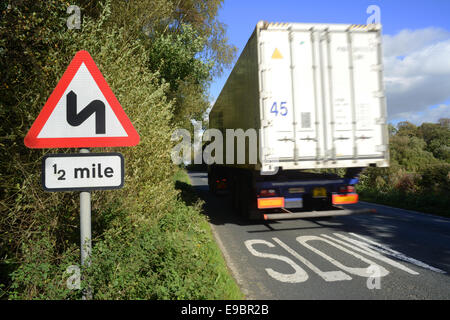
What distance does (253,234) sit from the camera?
6.96 metres

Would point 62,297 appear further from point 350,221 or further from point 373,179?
point 373,179

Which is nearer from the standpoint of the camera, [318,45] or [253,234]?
[318,45]

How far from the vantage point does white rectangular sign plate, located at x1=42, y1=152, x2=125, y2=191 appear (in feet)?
7.82

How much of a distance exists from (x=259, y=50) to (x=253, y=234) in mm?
4196

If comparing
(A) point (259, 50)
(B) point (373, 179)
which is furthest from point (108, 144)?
(B) point (373, 179)

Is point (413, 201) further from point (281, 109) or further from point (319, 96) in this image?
point (281, 109)

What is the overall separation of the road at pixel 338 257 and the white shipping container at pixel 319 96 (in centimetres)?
166

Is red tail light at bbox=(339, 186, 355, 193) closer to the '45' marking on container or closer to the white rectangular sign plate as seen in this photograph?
the '45' marking on container

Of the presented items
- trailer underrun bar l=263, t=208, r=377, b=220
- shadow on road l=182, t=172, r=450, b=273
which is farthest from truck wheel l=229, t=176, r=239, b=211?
trailer underrun bar l=263, t=208, r=377, b=220

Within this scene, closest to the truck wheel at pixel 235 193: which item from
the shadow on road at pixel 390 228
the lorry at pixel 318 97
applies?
the shadow on road at pixel 390 228

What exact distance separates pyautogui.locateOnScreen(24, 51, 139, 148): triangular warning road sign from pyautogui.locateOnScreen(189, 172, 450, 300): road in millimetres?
2696

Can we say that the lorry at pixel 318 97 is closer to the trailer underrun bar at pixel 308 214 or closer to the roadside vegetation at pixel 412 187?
the trailer underrun bar at pixel 308 214

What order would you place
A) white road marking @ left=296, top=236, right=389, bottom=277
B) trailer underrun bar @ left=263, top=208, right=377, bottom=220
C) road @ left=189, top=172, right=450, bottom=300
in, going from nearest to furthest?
road @ left=189, top=172, right=450, bottom=300 → white road marking @ left=296, top=236, right=389, bottom=277 → trailer underrun bar @ left=263, top=208, right=377, bottom=220

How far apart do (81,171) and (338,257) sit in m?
4.54
